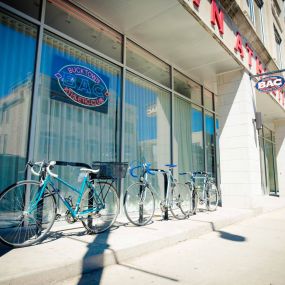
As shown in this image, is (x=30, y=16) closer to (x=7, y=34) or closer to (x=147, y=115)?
(x=7, y=34)

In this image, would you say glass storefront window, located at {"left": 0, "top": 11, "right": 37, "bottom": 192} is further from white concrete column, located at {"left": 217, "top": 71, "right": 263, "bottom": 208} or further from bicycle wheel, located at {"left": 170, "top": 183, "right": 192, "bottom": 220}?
white concrete column, located at {"left": 217, "top": 71, "right": 263, "bottom": 208}

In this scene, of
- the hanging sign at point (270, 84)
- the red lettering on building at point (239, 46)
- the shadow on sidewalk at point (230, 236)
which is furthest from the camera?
the hanging sign at point (270, 84)

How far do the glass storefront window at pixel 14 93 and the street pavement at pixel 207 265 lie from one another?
78.7 inches

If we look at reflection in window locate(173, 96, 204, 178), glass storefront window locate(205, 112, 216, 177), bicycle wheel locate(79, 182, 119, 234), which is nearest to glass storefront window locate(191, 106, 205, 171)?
reflection in window locate(173, 96, 204, 178)

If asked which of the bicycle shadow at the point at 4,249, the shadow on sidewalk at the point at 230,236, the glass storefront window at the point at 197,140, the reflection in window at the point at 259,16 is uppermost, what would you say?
the reflection in window at the point at 259,16

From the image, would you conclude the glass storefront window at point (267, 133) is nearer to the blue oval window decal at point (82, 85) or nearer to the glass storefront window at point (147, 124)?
the glass storefront window at point (147, 124)

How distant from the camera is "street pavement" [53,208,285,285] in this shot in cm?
260

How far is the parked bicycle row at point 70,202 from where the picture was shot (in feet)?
10.4

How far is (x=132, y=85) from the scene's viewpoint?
20.2 ft

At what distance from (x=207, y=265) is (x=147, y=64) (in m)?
4.94

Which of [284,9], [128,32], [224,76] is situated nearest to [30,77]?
[128,32]

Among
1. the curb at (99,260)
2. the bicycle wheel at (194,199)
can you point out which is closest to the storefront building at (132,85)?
the bicycle wheel at (194,199)

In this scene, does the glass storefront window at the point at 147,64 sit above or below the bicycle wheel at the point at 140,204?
above

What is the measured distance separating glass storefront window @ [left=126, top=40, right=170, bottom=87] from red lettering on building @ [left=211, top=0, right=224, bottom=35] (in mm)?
1636
